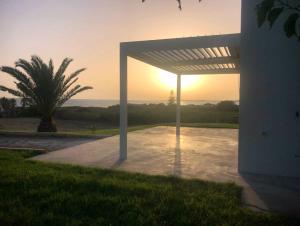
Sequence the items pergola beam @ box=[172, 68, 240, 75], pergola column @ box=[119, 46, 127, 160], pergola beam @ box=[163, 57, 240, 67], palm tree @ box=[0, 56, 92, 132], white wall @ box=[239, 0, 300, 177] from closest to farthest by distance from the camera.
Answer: white wall @ box=[239, 0, 300, 177] < pergola column @ box=[119, 46, 127, 160] < pergola beam @ box=[163, 57, 240, 67] < pergola beam @ box=[172, 68, 240, 75] < palm tree @ box=[0, 56, 92, 132]

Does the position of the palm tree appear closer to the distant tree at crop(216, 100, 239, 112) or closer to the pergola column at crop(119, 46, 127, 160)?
the pergola column at crop(119, 46, 127, 160)

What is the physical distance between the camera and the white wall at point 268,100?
249 inches

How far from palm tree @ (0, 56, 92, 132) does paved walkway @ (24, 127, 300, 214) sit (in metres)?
6.89

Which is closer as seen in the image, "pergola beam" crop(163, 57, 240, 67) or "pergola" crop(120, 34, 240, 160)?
"pergola" crop(120, 34, 240, 160)

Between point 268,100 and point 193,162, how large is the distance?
252cm

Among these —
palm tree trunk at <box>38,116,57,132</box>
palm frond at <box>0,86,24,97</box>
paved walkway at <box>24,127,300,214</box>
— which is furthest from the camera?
palm tree trunk at <box>38,116,57,132</box>

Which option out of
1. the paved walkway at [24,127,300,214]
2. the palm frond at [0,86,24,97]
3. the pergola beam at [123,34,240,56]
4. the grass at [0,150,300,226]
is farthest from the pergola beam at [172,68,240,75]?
the palm frond at [0,86,24,97]

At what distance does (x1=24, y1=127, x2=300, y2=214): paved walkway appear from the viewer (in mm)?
5031

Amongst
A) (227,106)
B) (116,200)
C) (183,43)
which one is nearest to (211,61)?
(183,43)

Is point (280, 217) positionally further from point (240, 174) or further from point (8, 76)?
point (8, 76)

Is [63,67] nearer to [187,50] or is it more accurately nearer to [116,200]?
[187,50]

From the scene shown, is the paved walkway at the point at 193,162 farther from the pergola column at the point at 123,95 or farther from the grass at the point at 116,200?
the grass at the point at 116,200

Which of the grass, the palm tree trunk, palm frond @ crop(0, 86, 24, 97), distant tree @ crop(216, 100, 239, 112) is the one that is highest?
palm frond @ crop(0, 86, 24, 97)

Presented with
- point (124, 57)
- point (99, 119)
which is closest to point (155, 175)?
point (124, 57)
